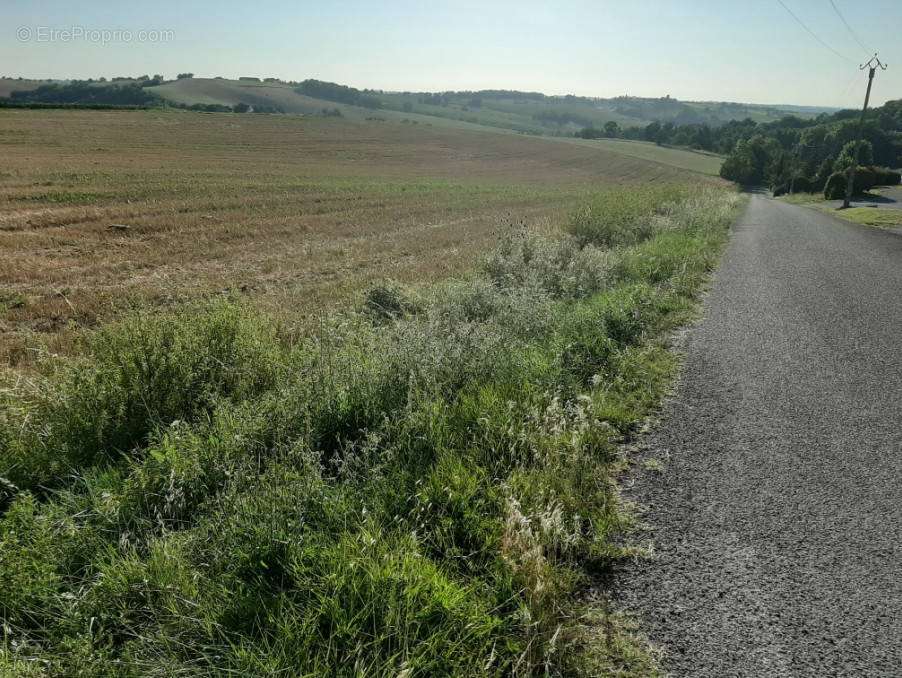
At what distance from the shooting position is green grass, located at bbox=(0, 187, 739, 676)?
103 inches

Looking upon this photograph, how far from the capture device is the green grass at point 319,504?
2.62 metres

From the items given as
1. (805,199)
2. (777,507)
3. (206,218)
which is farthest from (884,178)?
(777,507)

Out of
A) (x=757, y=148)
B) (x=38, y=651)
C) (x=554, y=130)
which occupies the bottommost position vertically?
(x=38, y=651)

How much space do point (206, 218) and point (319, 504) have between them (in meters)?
19.4

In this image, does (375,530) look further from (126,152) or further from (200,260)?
(126,152)

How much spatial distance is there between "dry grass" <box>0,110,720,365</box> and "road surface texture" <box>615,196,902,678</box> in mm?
5554

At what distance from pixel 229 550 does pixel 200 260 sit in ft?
44.4

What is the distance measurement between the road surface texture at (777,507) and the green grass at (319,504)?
325 millimetres

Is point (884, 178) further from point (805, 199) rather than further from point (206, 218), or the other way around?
point (206, 218)

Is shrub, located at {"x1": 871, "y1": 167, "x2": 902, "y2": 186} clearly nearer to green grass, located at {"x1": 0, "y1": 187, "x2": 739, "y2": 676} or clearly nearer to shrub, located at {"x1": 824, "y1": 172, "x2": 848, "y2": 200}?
shrub, located at {"x1": 824, "y1": 172, "x2": 848, "y2": 200}

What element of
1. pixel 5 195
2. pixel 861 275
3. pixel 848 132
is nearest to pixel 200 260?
pixel 5 195

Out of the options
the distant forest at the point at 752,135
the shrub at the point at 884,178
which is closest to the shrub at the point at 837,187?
the distant forest at the point at 752,135

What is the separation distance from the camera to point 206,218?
19.9 m

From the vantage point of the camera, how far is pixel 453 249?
17.8 metres
